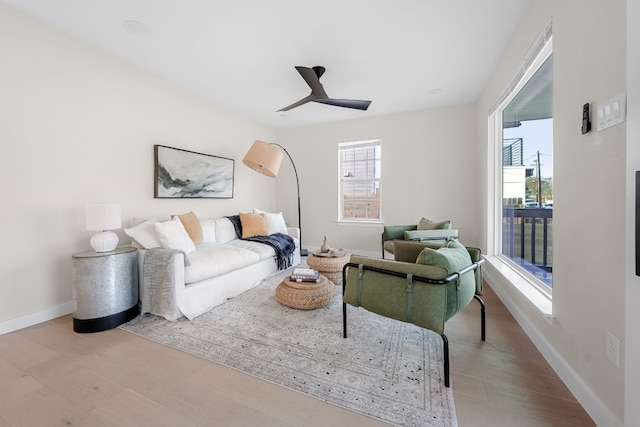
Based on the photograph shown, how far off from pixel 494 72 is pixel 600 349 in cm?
311

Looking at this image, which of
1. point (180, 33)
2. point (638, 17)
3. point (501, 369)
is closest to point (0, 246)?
point (180, 33)

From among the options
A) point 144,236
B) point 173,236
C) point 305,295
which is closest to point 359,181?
point 305,295

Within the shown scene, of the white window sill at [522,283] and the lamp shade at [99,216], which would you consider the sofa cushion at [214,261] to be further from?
the white window sill at [522,283]

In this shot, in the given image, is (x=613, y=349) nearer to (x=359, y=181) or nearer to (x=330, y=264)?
(x=330, y=264)

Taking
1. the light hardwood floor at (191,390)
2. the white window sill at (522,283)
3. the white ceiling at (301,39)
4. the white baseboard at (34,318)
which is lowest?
the light hardwood floor at (191,390)

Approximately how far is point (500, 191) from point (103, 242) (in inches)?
172

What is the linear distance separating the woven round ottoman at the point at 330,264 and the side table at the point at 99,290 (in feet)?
6.14

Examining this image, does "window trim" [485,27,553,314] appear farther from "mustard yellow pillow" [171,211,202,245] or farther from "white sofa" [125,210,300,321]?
"mustard yellow pillow" [171,211,202,245]

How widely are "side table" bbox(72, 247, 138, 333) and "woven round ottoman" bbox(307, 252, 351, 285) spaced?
1.87 meters

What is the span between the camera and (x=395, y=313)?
1.61m

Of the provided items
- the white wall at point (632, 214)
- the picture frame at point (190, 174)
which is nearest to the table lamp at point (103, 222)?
the picture frame at point (190, 174)

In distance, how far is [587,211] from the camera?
133 cm

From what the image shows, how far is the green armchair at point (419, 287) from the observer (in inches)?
58.3

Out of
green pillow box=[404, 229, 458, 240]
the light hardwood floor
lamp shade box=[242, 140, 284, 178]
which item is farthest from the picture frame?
green pillow box=[404, 229, 458, 240]
